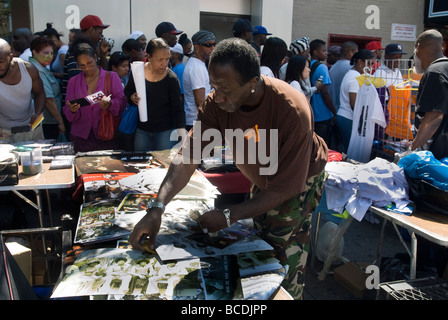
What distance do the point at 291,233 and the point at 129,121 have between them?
257 cm

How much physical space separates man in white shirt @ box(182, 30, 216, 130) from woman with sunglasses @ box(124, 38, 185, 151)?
416 millimetres

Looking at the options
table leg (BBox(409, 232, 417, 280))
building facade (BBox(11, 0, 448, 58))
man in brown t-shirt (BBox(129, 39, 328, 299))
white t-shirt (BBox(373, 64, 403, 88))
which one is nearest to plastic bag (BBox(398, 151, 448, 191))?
table leg (BBox(409, 232, 417, 280))

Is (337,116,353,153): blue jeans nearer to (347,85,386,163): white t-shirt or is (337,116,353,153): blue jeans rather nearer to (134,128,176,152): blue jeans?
(347,85,386,163): white t-shirt

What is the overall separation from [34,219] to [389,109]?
13.1ft

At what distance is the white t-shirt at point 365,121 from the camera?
4066mm

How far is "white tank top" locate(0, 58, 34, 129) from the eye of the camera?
3666 mm

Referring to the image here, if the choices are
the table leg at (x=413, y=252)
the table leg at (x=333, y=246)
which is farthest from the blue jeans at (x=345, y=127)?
the table leg at (x=413, y=252)

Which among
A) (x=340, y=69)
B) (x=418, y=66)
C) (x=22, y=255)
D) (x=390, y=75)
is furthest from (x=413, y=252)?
(x=340, y=69)

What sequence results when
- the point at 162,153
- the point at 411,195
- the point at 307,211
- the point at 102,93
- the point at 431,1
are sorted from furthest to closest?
the point at 431,1, the point at 102,93, the point at 162,153, the point at 411,195, the point at 307,211

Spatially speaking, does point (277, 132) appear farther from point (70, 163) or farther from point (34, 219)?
point (34, 219)

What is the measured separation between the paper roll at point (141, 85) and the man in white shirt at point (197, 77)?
72 centimetres

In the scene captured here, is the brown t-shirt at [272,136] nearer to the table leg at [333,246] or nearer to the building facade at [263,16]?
the table leg at [333,246]

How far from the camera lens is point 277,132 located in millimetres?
1727
